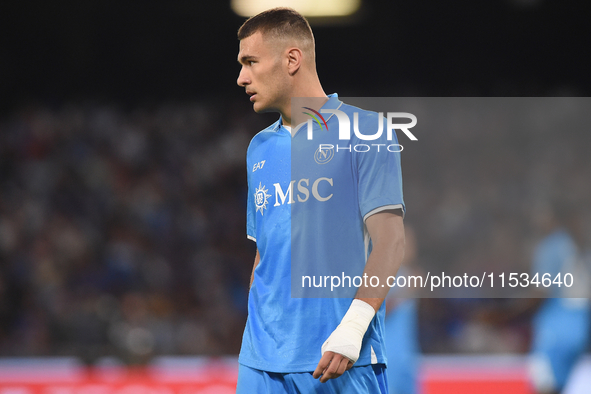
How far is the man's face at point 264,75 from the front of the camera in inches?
87.7

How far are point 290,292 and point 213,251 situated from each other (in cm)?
621

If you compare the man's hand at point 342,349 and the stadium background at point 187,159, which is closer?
the man's hand at point 342,349

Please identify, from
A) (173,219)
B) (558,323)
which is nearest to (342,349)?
(558,323)

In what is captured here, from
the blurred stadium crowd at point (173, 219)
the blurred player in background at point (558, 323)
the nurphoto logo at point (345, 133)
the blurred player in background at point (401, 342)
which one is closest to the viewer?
the nurphoto logo at point (345, 133)

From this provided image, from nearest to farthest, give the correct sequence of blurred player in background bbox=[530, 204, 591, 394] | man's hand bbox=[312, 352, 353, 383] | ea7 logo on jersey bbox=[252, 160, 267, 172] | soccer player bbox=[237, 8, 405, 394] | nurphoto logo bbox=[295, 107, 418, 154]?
1. man's hand bbox=[312, 352, 353, 383]
2. soccer player bbox=[237, 8, 405, 394]
3. nurphoto logo bbox=[295, 107, 418, 154]
4. ea7 logo on jersey bbox=[252, 160, 267, 172]
5. blurred player in background bbox=[530, 204, 591, 394]

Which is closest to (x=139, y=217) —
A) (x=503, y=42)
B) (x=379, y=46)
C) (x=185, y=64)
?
(x=185, y=64)

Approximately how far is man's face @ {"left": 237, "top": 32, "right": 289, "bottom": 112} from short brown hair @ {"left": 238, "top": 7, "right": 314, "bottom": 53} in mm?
30

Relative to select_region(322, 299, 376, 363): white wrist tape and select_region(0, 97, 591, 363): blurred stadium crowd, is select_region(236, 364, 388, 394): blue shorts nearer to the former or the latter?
select_region(322, 299, 376, 363): white wrist tape

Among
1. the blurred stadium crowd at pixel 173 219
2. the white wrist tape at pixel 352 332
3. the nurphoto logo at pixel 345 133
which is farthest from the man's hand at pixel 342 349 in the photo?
the blurred stadium crowd at pixel 173 219

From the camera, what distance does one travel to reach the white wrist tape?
176 cm

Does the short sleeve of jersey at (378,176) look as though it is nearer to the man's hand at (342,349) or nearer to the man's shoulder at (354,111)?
the man's shoulder at (354,111)

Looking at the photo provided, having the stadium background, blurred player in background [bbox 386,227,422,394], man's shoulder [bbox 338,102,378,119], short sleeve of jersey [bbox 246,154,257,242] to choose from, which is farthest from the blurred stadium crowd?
man's shoulder [bbox 338,102,378,119]

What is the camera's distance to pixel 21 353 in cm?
525

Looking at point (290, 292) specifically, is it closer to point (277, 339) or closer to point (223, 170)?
point (277, 339)
